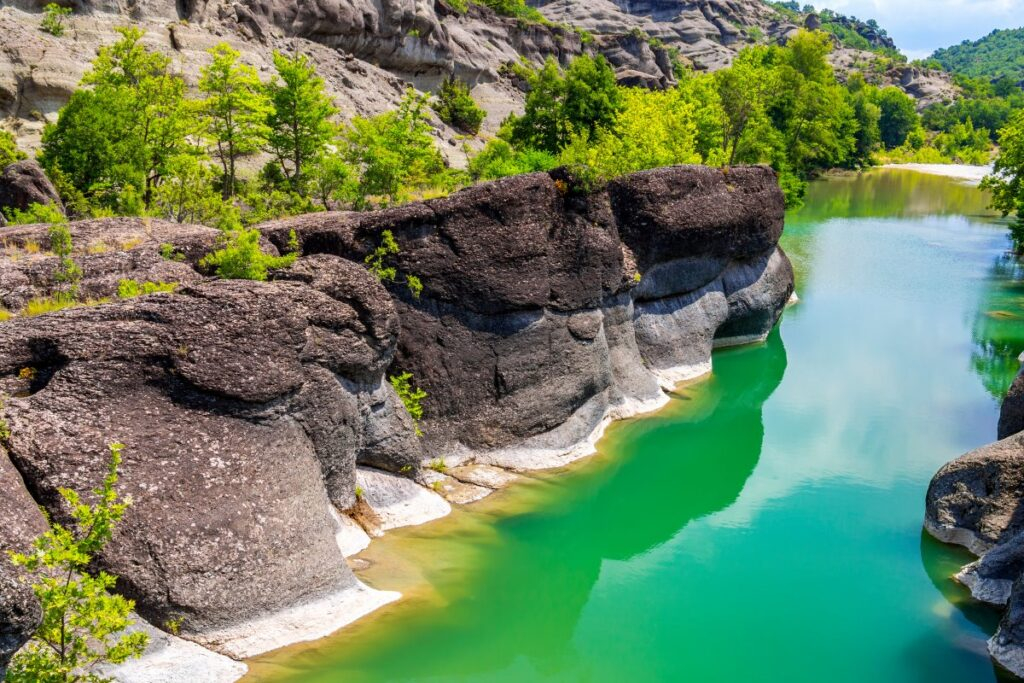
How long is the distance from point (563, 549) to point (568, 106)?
25855mm

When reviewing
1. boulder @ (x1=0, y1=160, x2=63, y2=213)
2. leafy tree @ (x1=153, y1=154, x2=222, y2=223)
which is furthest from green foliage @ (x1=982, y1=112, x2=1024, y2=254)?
boulder @ (x1=0, y1=160, x2=63, y2=213)

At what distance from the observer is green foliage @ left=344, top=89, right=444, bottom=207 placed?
26.2 metres

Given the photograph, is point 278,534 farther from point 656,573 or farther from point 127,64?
point 127,64

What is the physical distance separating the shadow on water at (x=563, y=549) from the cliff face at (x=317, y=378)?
837 mm

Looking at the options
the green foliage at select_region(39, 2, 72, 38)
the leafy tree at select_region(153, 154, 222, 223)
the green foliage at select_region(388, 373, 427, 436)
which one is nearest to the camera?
the green foliage at select_region(388, 373, 427, 436)

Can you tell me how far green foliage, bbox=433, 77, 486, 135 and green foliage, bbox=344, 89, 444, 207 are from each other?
2822 centimetres

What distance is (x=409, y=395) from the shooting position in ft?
66.9

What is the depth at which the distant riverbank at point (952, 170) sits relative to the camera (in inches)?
4151

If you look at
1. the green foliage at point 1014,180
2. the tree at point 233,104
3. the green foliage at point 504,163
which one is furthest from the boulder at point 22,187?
the green foliage at point 1014,180

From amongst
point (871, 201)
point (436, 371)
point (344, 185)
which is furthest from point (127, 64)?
point (871, 201)

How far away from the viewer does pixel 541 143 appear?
1572 inches

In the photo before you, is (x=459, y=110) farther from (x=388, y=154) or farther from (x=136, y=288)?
(x=136, y=288)

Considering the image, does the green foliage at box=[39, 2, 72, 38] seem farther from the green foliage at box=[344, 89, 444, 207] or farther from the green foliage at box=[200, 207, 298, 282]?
the green foliage at box=[200, 207, 298, 282]

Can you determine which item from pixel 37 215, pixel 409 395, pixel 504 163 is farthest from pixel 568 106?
pixel 37 215
